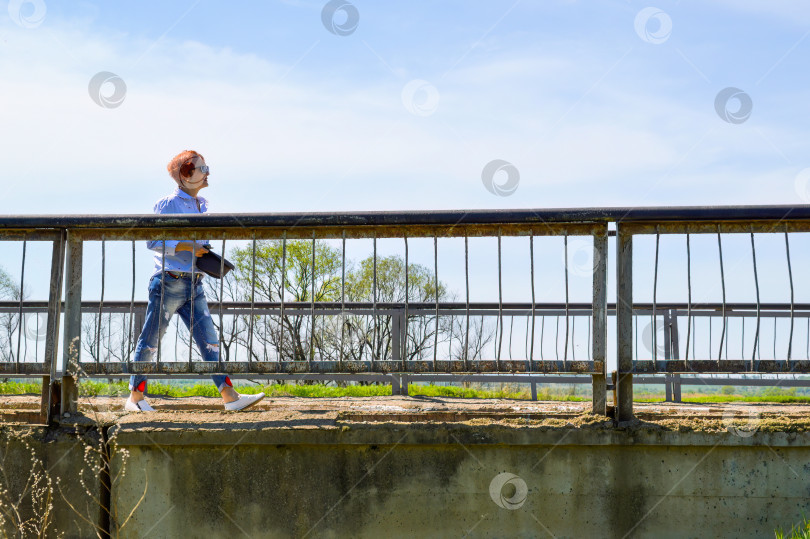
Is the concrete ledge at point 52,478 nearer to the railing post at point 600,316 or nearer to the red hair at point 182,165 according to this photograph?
the red hair at point 182,165

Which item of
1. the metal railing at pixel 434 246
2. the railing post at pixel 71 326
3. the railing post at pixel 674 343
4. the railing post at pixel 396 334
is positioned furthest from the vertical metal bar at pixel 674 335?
the railing post at pixel 71 326

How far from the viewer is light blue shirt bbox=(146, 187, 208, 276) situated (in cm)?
497

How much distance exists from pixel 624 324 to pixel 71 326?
10.2 ft

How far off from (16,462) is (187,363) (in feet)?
3.49

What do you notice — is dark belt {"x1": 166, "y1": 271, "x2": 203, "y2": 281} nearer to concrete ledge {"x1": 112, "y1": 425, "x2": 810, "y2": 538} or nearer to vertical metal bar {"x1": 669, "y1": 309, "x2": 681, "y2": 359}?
concrete ledge {"x1": 112, "y1": 425, "x2": 810, "y2": 538}

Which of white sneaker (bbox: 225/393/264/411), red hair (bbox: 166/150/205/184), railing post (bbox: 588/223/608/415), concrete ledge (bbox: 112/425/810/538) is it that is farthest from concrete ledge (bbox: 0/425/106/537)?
railing post (bbox: 588/223/608/415)

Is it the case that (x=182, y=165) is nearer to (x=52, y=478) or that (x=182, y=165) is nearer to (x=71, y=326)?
(x=71, y=326)

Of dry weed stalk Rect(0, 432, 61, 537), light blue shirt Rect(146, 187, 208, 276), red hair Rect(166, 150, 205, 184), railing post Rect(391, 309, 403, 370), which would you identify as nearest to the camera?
dry weed stalk Rect(0, 432, 61, 537)

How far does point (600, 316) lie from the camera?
4.32 metres

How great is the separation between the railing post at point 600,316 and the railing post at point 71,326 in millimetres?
2937

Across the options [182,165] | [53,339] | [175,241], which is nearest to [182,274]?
[175,241]

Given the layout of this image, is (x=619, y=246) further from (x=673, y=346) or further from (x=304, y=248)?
(x=304, y=248)

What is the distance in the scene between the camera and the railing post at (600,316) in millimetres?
4289

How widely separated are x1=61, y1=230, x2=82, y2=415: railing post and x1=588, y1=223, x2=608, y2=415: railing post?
9.63 ft
